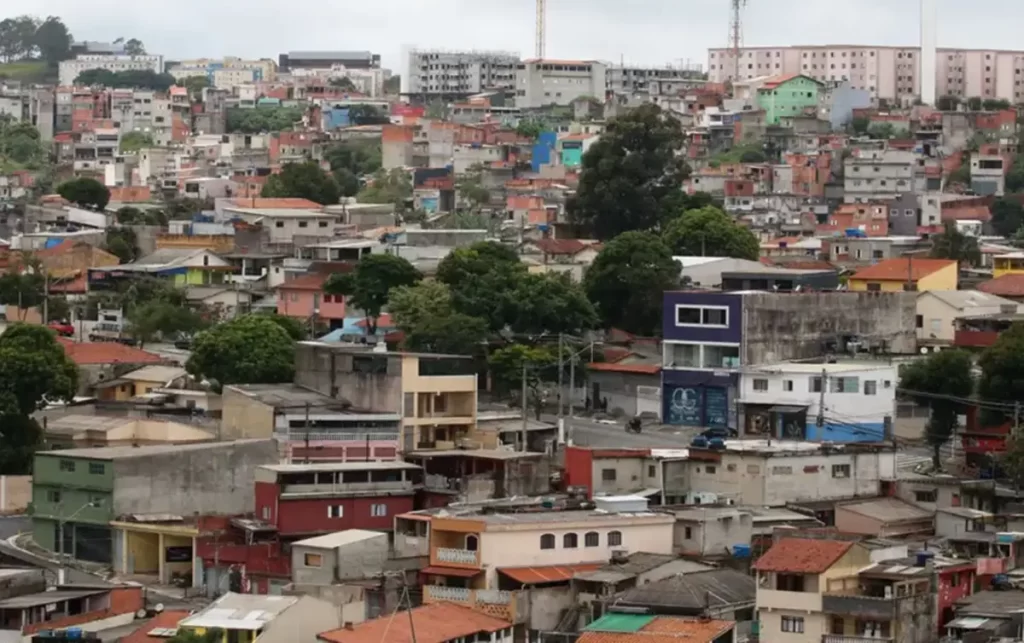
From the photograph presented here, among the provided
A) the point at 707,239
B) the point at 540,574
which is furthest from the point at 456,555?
the point at 707,239

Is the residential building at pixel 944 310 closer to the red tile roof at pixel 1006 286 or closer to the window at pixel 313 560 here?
the red tile roof at pixel 1006 286

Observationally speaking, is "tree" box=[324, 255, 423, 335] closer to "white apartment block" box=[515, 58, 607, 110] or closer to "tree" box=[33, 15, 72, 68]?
"white apartment block" box=[515, 58, 607, 110]

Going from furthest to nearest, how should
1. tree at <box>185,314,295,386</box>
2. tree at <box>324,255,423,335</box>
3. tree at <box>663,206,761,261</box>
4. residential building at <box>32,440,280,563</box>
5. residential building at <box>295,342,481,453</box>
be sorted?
1. tree at <box>663,206,761,261</box>
2. tree at <box>324,255,423,335</box>
3. tree at <box>185,314,295,386</box>
4. residential building at <box>295,342,481,453</box>
5. residential building at <box>32,440,280,563</box>

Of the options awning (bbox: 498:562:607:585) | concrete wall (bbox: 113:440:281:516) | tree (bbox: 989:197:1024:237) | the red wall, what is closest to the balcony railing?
awning (bbox: 498:562:607:585)

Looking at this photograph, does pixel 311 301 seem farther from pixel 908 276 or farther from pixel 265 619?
pixel 265 619

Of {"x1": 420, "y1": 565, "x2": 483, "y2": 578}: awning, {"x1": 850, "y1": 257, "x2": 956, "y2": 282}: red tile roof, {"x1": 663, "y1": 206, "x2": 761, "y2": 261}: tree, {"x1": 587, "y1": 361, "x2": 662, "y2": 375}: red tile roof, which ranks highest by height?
{"x1": 663, "y1": 206, "x2": 761, "y2": 261}: tree

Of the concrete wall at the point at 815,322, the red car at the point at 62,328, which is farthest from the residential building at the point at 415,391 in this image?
the red car at the point at 62,328
